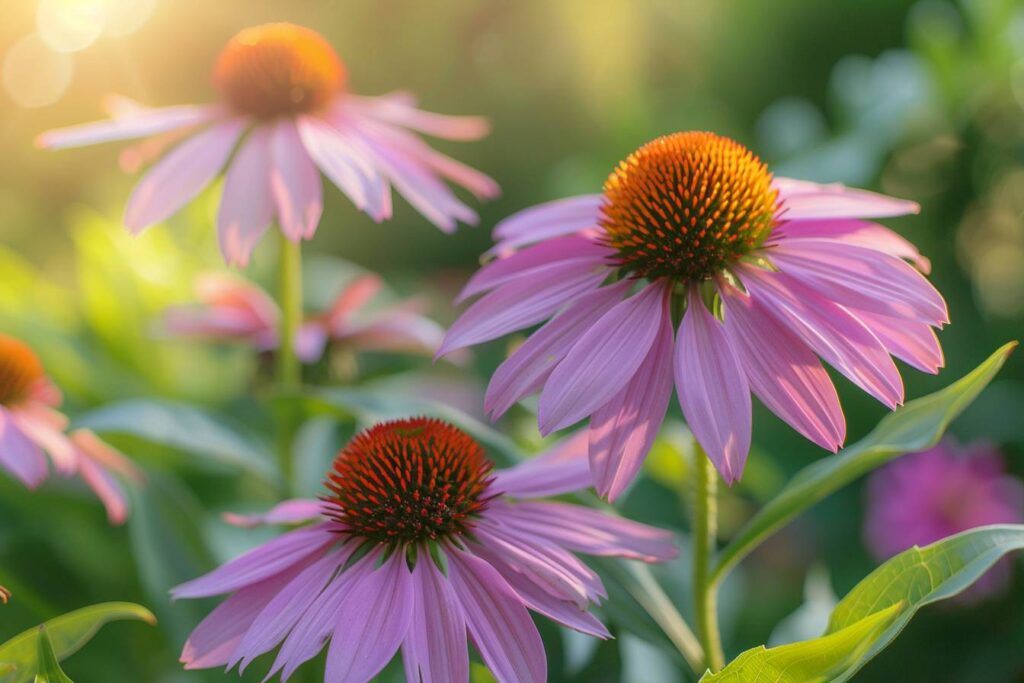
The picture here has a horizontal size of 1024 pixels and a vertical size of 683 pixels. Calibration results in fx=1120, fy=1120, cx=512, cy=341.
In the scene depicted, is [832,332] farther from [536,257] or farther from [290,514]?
[290,514]

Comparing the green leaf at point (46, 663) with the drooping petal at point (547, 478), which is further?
the drooping petal at point (547, 478)

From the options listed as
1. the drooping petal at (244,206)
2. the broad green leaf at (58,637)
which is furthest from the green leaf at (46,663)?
the drooping petal at (244,206)

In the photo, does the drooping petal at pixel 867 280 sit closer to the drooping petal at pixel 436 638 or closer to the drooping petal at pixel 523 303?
the drooping petal at pixel 523 303

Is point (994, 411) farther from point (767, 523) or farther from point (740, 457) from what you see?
point (740, 457)

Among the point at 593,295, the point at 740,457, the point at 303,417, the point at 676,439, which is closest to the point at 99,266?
the point at 303,417

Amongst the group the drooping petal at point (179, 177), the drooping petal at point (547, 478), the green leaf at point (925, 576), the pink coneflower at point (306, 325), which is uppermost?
the drooping petal at point (179, 177)

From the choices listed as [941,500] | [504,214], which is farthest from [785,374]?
[504,214]

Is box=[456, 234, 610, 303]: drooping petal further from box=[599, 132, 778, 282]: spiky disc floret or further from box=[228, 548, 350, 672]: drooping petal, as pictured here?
box=[228, 548, 350, 672]: drooping petal
